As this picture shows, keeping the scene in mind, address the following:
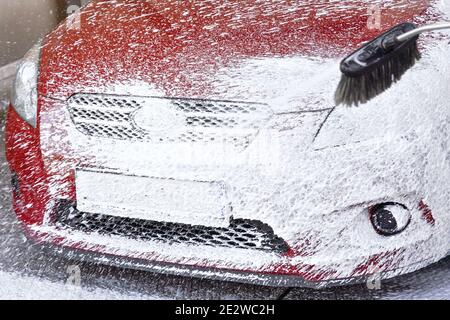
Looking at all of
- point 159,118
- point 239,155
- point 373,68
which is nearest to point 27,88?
point 159,118

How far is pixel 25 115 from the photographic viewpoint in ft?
11.8

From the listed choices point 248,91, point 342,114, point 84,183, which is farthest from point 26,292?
point 342,114

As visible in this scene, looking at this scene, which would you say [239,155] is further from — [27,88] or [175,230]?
[27,88]

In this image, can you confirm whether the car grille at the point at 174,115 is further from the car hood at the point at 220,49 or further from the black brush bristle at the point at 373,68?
the black brush bristle at the point at 373,68

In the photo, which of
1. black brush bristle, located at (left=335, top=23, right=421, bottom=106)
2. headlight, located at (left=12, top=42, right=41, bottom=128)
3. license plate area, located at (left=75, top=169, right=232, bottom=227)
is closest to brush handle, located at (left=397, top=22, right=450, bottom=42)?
black brush bristle, located at (left=335, top=23, right=421, bottom=106)

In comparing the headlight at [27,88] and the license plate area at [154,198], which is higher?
the headlight at [27,88]

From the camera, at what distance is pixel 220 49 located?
11.2ft

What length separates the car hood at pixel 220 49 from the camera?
10.5 feet

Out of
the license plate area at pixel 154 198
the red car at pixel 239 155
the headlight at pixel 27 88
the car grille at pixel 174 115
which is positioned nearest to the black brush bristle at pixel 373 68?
the red car at pixel 239 155

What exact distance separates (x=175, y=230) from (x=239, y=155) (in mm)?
452

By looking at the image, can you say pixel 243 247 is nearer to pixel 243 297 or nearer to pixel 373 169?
pixel 243 297

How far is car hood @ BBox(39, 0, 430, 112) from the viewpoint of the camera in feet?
10.5

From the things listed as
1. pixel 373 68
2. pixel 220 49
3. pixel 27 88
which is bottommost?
pixel 27 88
